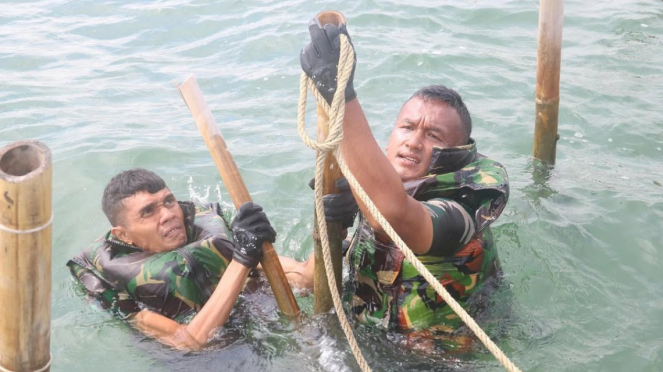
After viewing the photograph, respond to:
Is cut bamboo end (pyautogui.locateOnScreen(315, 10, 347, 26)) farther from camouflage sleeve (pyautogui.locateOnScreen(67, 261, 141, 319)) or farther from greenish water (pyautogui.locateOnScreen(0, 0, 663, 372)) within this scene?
camouflage sleeve (pyautogui.locateOnScreen(67, 261, 141, 319))

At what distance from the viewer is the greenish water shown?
4914 mm

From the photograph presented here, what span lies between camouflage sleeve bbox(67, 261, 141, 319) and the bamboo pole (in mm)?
984

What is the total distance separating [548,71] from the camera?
658cm

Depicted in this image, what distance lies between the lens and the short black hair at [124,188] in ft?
16.1

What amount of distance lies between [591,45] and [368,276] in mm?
7121

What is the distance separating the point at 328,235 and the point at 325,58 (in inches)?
48.4

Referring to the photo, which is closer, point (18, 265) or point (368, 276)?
Result: point (18, 265)

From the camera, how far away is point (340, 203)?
12.6 feet

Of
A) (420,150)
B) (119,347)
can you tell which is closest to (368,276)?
(420,150)

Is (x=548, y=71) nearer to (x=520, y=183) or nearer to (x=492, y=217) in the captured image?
(x=520, y=183)

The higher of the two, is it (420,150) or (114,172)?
(420,150)

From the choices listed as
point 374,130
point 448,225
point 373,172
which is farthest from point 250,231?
point 374,130

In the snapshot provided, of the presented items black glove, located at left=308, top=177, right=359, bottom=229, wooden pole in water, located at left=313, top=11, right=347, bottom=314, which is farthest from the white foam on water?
black glove, located at left=308, top=177, right=359, bottom=229

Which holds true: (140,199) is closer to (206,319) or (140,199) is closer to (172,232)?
(172,232)
